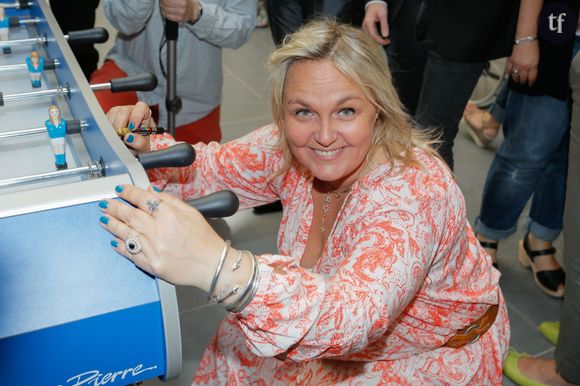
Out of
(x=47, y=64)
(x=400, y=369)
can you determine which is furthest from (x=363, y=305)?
(x=47, y=64)

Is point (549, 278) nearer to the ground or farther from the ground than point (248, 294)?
nearer to the ground

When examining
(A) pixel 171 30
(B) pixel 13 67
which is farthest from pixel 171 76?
(B) pixel 13 67

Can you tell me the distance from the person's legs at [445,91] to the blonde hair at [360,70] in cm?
88

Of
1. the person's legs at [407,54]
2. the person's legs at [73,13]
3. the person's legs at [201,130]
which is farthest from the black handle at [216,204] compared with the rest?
the person's legs at [73,13]

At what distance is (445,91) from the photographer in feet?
8.16

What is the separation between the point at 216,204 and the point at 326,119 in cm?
40

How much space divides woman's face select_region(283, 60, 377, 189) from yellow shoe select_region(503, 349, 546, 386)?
3.60 feet

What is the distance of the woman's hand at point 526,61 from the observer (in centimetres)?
228

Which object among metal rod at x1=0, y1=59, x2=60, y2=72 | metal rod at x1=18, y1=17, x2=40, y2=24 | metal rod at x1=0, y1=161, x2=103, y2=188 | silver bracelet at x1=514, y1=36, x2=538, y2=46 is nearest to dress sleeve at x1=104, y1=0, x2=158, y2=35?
metal rod at x1=18, y1=17, x2=40, y2=24

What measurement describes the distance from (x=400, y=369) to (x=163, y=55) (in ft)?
4.47

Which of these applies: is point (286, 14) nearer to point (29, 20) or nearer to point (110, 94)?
point (110, 94)

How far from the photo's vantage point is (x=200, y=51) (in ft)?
7.99

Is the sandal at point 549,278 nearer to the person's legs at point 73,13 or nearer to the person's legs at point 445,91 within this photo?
the person's legs at point 445,91

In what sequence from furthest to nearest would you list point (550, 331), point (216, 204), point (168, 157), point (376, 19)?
point (376, 19) → point (550, 331) → point (168, 157) → point (216, 204)
